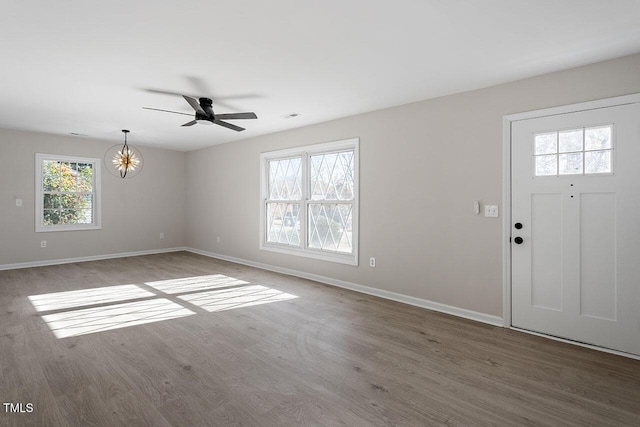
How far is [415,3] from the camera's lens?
208 cm

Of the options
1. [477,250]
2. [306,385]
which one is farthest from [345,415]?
[477,250]

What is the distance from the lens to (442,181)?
12.3 ft

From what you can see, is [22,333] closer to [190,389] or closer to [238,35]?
[190,389]

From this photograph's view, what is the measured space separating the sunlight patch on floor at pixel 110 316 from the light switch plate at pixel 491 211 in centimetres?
336

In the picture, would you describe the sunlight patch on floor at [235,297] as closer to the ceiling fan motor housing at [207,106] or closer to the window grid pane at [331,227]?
the window grid pane at [331,227]

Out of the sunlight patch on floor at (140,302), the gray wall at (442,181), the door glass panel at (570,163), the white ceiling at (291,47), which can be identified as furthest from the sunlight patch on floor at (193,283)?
the door glass panel at (570,163)

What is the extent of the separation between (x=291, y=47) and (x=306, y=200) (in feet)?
9.37

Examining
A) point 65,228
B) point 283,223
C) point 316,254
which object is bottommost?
point 316,254

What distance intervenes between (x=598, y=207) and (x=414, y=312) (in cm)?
197

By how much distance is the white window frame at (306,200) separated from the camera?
181 inches

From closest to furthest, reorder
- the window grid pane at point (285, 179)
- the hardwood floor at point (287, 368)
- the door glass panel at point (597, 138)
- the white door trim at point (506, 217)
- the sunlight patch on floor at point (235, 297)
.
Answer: the hardwood floor at point (287, 368)
the door glass panel at point (597, 138)
the white door trim at point (506, 217)
the sunlight patch on floor at point (235, 297)
the window grid pane at point (285, 179)

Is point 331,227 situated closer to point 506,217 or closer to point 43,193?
point 506,217

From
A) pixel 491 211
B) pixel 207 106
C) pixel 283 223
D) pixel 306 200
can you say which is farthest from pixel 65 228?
pixel 491 211

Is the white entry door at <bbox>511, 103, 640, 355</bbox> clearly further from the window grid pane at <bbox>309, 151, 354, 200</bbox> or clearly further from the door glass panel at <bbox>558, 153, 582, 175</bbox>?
the window grid pane at <bbox>309, 151, 354, 200</bbox>
